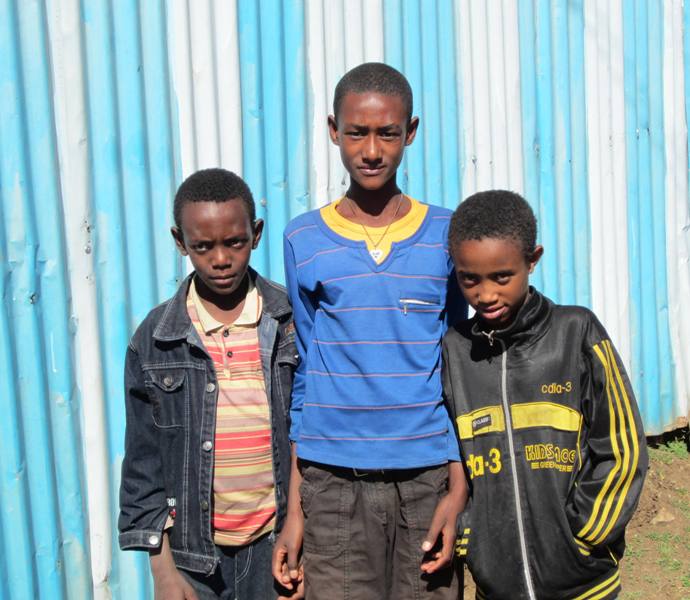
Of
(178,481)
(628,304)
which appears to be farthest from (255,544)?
(628,304)

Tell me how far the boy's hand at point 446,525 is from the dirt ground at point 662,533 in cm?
177

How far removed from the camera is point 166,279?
3.38 m

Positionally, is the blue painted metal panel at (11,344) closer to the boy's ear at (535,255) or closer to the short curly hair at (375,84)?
the short curly hair at (375,84)

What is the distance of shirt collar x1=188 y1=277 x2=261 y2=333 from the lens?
2422 mm

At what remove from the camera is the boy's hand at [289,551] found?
2.35m

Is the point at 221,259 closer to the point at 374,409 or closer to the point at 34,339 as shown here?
the point at 374,409

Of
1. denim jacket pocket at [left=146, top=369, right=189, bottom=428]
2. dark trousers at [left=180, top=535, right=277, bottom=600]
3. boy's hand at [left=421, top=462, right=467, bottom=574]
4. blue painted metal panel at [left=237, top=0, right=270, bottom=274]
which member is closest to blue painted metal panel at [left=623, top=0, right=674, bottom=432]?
blue painted metal panel at [left=237, top=0, right=270, bottom=274]

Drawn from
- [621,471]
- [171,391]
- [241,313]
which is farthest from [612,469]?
[171,391]

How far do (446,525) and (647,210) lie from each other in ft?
10.3

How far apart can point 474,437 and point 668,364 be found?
309 centimetres


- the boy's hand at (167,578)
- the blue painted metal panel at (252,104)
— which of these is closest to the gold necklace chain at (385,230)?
the boy's hand at (167,578)

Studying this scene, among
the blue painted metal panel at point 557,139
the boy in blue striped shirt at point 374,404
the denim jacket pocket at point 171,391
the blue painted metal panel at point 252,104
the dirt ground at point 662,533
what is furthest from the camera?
the blue painted metal panel at point 557,139

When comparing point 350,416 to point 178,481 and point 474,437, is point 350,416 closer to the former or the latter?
point 474,437

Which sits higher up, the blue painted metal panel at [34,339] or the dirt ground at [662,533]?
the blue painted metal panel at [34,339]
